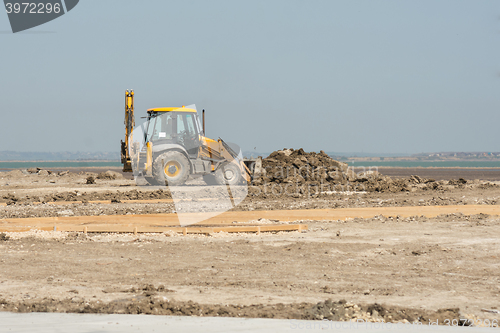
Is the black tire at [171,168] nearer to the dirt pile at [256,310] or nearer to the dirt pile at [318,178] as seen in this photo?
the dirt pile at [318,178]

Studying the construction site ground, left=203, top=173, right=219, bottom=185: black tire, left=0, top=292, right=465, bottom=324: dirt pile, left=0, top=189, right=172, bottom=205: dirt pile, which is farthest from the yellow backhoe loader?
left=0, top=292, right=465, bottom=324: dirt pile

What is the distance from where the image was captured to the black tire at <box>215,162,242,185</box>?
1894 cm

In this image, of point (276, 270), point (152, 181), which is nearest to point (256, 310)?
point (276, 270)

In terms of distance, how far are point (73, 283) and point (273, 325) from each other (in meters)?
3.14

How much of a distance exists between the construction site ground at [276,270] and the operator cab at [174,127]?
19.6 feet

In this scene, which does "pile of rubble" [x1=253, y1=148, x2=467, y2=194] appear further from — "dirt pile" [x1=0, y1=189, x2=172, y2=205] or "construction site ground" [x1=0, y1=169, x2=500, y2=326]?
"construction site ground" [x1=0, y1=169, x2=500, y2=326]

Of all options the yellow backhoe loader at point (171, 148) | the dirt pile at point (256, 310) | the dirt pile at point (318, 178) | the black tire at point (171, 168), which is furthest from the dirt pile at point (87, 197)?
the dirt pile at point (256, 310)

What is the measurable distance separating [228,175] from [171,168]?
2276mm

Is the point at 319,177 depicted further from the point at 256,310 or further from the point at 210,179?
the point at 256,310

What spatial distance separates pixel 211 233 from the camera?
10.2m

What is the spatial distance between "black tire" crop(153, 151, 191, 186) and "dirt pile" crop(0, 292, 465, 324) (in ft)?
41.0

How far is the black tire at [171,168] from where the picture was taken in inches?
705

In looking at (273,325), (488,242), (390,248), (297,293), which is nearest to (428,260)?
(390,248)

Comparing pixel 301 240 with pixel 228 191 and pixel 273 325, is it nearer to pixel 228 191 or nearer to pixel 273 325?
pixel 273 325
